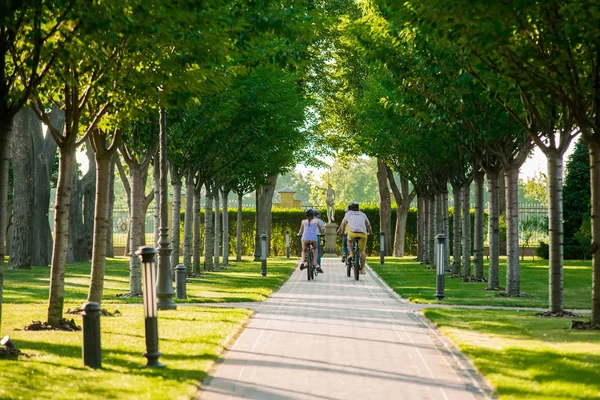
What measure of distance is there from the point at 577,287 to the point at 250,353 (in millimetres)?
15404

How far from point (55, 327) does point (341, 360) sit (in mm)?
4816

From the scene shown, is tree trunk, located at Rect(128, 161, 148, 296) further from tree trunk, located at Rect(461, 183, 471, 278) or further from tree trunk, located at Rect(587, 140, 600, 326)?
tree trunk, located at Rect(461, 183, 471, 278)

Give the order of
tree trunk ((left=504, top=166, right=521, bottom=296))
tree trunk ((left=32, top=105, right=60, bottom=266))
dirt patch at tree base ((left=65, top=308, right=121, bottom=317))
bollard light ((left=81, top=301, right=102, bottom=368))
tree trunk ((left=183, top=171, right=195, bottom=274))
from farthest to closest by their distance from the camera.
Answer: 1. tree trunk ((left=32, top=105, right=60, bottom=266))
2. tree trunk ((left=183, top=171, right=195, bottom=274))
3. tree trunk ((left=504, top=166, right=521, bottom=296))
4. dirt patch at tree base ((left=65, top=308, right=121, bottom=317))
5. bollard light ((left=81, top=301, right=102, bottom=368))

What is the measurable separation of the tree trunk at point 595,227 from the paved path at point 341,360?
7.27 ft

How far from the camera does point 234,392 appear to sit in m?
8.02

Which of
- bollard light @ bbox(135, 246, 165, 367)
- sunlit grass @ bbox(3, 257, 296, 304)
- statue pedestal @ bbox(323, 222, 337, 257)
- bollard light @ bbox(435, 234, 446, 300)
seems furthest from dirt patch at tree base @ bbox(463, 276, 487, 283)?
statue pedestal @ bbox(323, 222, 337, 257)

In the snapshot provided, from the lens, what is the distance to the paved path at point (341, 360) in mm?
8125

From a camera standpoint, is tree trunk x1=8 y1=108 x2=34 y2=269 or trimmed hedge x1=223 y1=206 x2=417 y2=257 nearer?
tree trunk x1=8 y1=108 x2=34 y2=269

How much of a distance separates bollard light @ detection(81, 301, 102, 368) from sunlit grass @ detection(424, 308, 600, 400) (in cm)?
362

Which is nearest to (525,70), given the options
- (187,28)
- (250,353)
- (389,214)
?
(187,28)

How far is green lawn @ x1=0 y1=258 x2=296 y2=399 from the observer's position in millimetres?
8141

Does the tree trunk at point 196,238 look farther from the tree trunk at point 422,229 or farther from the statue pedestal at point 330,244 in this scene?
the statue pedestal at point 330,244

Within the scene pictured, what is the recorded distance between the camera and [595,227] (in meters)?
13.4

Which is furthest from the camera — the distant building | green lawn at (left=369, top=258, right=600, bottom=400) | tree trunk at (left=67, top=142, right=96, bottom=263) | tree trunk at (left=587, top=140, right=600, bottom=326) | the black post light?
the distant building
